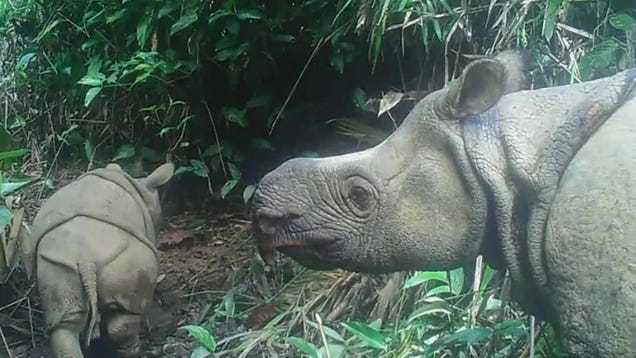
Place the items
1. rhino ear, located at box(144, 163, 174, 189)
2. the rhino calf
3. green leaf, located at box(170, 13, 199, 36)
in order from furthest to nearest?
1. green leaf, located at box(170, 13, 199, 36)
2. rhino ear, located at box(144, 163, 174, 189)
3. the rhino calf

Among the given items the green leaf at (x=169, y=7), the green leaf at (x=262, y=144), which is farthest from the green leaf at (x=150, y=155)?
the green leaf at (x=169, y=7)

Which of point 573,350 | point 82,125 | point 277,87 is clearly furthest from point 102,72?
point 573,350

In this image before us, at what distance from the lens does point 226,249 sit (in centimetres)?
553

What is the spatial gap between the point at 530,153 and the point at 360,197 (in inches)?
16.2

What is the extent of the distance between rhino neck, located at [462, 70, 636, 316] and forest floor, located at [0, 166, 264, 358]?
264 cm

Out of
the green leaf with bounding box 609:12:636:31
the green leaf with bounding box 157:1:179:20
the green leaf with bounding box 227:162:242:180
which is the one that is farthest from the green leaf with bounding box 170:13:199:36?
the green leaf with bounding box 609:12:636:31

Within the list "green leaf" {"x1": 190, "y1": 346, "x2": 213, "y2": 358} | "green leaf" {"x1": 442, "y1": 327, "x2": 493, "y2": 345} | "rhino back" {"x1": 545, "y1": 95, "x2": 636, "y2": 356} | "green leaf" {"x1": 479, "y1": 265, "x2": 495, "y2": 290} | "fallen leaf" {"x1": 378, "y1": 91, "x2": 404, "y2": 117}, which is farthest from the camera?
"fallen leaf" {"x1": 378, "y1": 91, "x2": 404, "y2": 117}

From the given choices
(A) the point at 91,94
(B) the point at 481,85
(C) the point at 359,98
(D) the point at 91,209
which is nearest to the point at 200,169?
(A) the point at 91,94

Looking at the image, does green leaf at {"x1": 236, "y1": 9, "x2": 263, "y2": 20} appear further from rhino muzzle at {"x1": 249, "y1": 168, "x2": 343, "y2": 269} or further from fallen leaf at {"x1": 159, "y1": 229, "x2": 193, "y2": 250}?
rhino muzzle at {"x1": 249, "y1": 168, "x2": 343, "y2": 269}

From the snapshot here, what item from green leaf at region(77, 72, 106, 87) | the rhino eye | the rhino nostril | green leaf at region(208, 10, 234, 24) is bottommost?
green leaf at region(77, 72, 106, 87)

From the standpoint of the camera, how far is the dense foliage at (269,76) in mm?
3988

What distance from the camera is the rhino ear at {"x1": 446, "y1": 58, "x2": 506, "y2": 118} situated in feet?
7.72

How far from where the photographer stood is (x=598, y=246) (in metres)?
2.10

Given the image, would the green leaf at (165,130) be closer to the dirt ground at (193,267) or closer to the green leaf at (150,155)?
the green leaf at (150,155)
